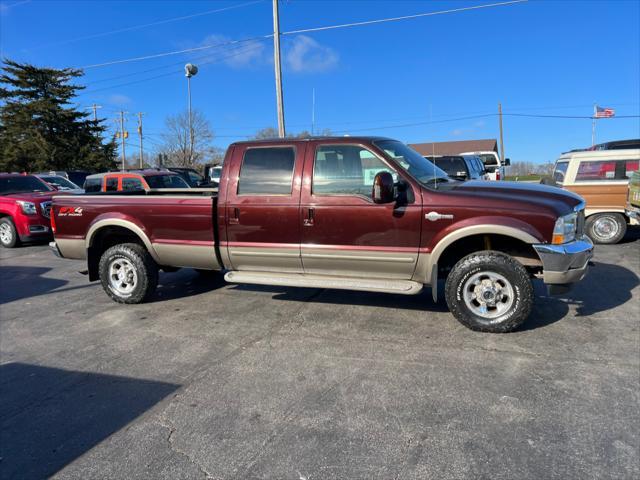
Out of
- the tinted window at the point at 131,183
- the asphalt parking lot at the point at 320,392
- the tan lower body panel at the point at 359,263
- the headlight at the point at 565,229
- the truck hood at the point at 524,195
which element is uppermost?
the tinted window at the point at 131,183

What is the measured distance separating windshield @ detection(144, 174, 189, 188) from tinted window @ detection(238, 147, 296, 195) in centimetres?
780

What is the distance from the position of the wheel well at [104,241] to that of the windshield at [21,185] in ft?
25.1

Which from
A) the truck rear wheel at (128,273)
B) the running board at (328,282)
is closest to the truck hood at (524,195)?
the running board at (328,282)

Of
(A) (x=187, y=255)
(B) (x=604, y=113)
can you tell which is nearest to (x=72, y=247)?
(A) (x=187, y=255)

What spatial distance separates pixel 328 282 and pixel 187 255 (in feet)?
6.23

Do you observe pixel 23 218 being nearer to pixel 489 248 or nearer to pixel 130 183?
pixel 130 183

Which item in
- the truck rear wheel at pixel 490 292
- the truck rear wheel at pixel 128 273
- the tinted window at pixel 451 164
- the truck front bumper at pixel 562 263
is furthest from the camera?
the tinted window at pixel 451 164

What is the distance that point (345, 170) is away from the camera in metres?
4.74

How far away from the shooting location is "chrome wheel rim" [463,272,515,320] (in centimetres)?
428

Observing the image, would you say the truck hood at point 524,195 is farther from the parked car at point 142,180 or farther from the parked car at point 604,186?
the parked car at point 142,180

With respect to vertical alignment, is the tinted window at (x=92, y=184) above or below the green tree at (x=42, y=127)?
below

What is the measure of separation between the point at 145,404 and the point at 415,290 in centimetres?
269

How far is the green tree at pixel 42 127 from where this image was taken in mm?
40406

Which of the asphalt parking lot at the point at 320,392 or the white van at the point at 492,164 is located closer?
the asphalt parking lot at the point at 320,392
